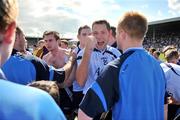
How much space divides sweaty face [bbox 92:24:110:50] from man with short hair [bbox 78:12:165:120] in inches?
71.9

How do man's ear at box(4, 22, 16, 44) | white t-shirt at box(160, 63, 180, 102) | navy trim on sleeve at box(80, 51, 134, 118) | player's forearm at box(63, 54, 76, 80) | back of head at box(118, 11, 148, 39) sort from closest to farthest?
man's ear at box(4, 22, 16, 44) → navy trim on sleeve at box(80, 51, 134, 118) → back of head at box(118, 11, 148, 39) → player's forearm at box(63, 54, 76, 80) → white t-shirt at box(160, 63, 180, 102)

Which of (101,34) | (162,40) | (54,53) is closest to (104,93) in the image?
(101,34)

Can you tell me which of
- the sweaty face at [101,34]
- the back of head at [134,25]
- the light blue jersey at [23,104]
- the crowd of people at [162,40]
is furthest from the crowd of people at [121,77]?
the crowd of people at [162,40]

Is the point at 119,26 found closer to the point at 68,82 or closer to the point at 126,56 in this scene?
the point at 126,56

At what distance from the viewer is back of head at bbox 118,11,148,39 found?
11.4ft

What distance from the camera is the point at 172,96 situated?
5031 millimetres

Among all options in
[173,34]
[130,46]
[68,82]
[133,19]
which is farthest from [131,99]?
[173,34]

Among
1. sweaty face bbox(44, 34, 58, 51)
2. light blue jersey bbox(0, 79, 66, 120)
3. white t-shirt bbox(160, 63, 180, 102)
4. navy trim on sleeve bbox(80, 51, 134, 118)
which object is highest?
light blue jersey bbox(0, 79, 66, 120)

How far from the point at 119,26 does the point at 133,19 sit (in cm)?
15

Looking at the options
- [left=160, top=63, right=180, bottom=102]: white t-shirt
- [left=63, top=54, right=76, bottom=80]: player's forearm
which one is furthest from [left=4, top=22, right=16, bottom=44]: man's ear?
[left=160, top=63, right=180, bottom=102]: white t-shirt

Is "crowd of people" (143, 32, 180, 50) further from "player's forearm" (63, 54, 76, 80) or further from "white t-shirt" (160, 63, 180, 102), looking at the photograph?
"player's forearm" (63, 54, 76, 80)

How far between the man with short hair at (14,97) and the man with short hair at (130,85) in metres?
1.97

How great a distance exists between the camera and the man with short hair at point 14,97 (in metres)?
1.15

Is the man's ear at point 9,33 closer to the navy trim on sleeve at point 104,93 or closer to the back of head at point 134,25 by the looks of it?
the navy trim on sleeve at point 104,93
